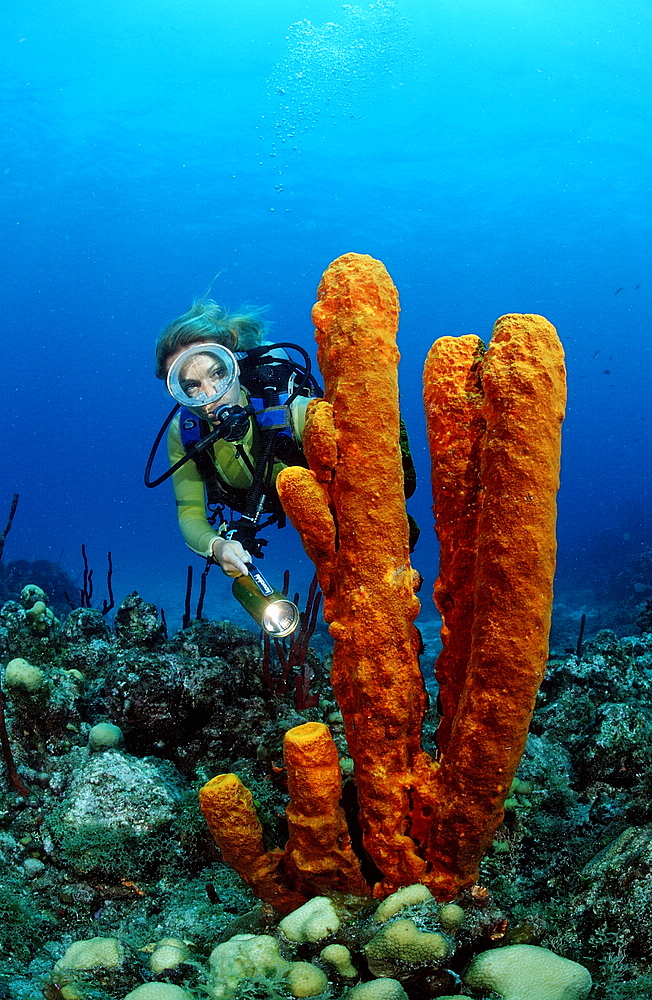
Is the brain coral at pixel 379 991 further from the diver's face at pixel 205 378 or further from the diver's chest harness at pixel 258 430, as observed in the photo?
the diver's face at pixel 205 378

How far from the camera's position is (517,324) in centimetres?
182

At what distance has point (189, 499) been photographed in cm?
457

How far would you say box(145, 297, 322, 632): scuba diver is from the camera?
4125mm

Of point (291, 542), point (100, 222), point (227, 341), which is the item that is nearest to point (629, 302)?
point (291, 542)

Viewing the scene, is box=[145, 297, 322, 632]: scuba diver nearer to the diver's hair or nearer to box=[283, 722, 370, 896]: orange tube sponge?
the diver's hair

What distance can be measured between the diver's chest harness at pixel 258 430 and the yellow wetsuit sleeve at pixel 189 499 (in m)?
0.11

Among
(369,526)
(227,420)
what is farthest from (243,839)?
(227,420)

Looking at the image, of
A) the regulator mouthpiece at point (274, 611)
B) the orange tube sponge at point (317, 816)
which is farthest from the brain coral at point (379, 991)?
the regulator mouthpiece at point (274, 611)

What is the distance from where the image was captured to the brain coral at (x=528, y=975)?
159 centimetres

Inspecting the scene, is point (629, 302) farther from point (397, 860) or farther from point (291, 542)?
point (397, 860)

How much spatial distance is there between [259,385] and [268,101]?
45.2m

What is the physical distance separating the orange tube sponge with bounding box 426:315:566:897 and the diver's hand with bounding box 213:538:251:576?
2005mm

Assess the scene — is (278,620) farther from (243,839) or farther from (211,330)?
(211,330)

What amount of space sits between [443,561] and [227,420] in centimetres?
245
